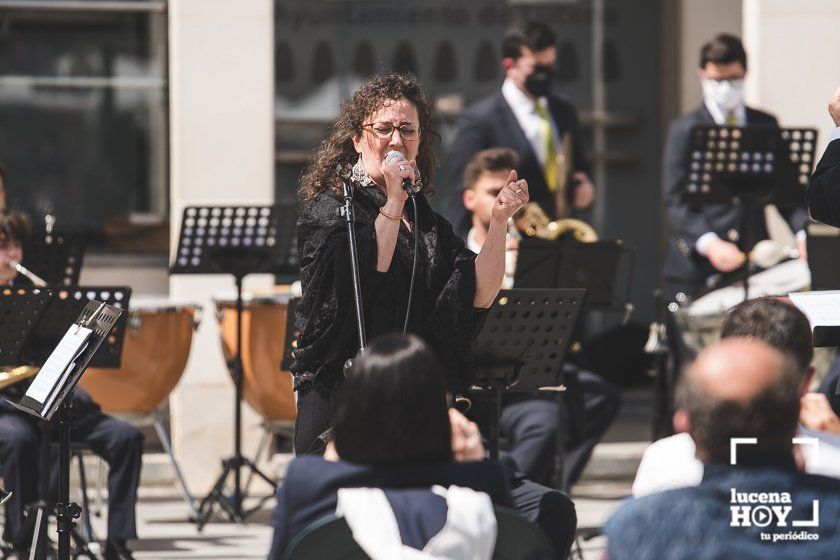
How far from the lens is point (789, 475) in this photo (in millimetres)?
2945

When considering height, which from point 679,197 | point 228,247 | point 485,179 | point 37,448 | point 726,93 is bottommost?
point 37,448

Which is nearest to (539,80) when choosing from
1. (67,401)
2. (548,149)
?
(548,149)

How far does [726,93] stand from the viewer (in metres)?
8.67

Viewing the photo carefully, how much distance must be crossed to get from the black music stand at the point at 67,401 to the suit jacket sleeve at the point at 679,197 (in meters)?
4.23

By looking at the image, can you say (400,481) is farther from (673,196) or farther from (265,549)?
(673,196)

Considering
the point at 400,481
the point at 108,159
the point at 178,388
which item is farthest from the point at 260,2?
the point at 400,481

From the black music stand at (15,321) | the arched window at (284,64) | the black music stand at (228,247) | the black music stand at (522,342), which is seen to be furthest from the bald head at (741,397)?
the arched window at (284,64)

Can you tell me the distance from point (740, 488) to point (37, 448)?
4816mm

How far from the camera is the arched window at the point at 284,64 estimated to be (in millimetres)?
10555

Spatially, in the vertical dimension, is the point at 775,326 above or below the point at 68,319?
above

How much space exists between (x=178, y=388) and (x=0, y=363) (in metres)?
2.94

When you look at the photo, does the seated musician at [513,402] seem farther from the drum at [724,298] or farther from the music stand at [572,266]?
the drum at [724,298]

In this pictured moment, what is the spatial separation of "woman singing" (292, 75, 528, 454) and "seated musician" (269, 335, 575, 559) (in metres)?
1.52

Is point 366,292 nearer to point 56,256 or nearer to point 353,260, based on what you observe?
point 353,260
